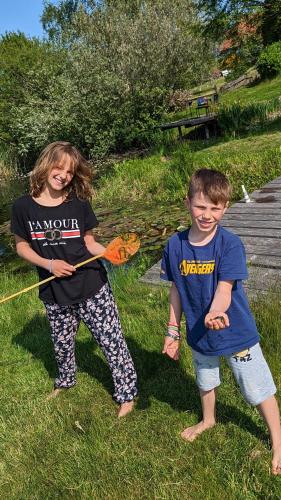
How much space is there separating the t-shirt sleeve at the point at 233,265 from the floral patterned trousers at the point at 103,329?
1.02m

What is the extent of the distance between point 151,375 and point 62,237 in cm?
121

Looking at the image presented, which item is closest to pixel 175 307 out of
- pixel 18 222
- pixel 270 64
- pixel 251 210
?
pixel 18 222

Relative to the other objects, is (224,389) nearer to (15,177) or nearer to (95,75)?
(95,75)

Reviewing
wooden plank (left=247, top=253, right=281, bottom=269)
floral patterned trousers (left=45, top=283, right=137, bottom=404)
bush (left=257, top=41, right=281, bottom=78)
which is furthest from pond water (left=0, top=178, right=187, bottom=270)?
bush (left=257, top=41, right=281, bottom=78)

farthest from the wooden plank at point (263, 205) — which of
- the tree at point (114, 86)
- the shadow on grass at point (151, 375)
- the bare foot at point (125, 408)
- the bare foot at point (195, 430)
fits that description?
the tree at point (114, 86)

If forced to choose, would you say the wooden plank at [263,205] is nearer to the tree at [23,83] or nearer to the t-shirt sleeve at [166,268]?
the t-shirt sleeve at [166,268]

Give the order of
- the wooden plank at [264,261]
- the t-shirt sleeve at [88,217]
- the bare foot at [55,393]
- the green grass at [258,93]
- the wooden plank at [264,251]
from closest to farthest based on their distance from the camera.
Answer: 1. the t-shirt sleeve at [88,217]
2. the bare foot at [55,393]
3. the wooden plank at [264,261]
4. the wooden plank at [264,251]
5. the green grass at [258,93]

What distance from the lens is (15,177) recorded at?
61.1ft

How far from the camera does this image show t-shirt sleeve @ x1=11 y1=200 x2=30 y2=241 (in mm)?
2672

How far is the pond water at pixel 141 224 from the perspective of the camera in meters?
7.10

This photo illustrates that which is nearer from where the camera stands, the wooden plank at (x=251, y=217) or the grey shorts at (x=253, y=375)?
the grey shorts at (x=253, y=375)

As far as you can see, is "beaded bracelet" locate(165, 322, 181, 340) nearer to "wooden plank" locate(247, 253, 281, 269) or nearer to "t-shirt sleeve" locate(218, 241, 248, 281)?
"t-shirt sleeve" locate(218, 241, 248, 281)

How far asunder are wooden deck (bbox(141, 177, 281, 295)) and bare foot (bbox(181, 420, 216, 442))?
1.53m

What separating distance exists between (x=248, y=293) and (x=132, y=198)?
21.4 ft
